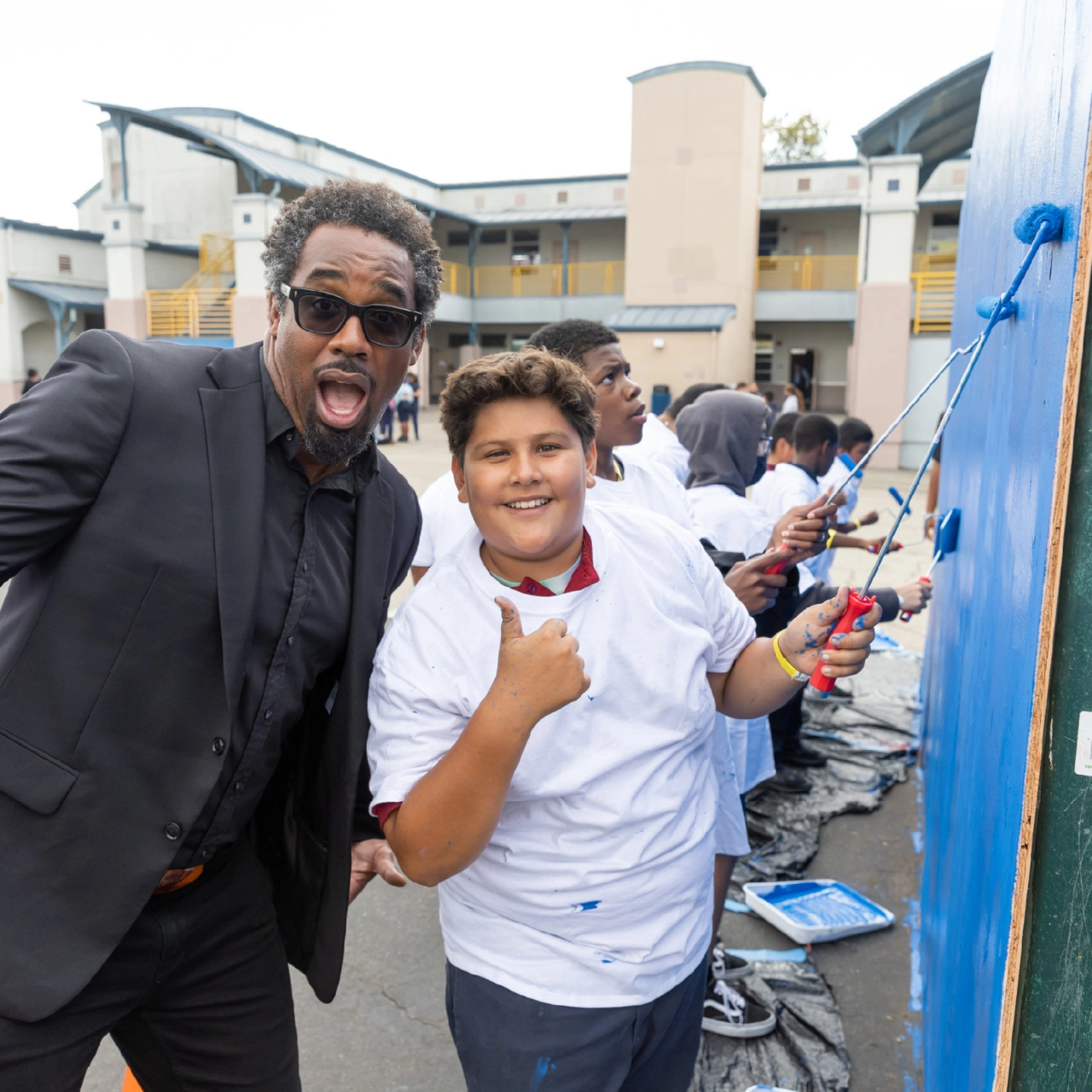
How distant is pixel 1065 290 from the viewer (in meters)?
1.15

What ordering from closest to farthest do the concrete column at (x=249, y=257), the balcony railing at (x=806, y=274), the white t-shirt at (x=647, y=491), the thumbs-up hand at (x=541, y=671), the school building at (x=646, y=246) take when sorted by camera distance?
the thumbs-up hand at (x=541, y=671), the white t-shirt at (x=647, y=491), the school building at (x=646, y=246), the concrete column at (x=249, y=257), the balcony railing at (x=806, y=274)

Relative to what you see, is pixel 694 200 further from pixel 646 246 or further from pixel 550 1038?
pixel 550 1038

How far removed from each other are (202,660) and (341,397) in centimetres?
60

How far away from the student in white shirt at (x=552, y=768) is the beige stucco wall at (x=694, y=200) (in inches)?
818

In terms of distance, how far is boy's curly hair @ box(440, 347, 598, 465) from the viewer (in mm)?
1639

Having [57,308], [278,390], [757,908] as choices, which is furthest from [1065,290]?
[57,308]

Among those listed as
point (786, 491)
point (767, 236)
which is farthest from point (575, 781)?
point (767, 236)

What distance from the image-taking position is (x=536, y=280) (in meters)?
29.0

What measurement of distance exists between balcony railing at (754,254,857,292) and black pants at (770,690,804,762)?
72.1 ft

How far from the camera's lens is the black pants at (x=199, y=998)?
5.63 ft

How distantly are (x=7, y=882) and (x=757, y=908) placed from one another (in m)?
2.93

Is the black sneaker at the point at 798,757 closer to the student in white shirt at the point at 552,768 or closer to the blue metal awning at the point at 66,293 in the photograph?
the student in white shirt at the point at 552,768

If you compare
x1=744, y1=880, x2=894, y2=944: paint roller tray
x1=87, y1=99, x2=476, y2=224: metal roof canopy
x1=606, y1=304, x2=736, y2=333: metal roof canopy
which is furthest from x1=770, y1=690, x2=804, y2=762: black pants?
x1=87, y1=99, x2=476, y2=224: metal roof canopy

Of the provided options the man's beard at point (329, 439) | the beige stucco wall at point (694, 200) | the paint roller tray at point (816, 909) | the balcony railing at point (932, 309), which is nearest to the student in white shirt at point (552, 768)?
the man's beard at point (329, 439)
